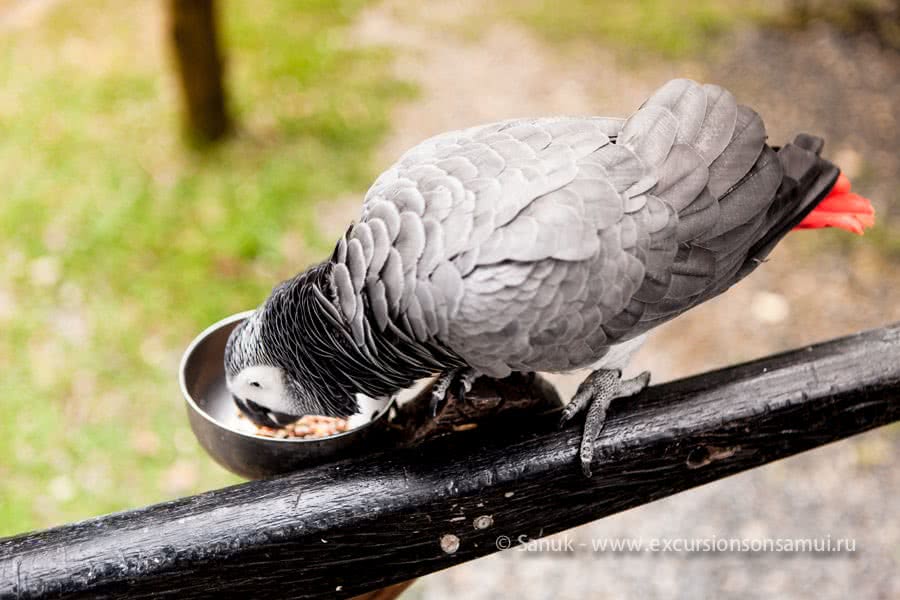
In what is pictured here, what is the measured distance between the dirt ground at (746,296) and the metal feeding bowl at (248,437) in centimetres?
119

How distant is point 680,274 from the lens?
1.45 metres

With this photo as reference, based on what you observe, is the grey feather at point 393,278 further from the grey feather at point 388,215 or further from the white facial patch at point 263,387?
the white facial patch at point 263,387

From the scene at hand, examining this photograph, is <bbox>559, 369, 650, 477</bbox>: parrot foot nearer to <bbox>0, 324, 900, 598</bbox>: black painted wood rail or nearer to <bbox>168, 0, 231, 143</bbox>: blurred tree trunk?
<bbox>0, 324, 900, 598</bbox>: black painted wood rail

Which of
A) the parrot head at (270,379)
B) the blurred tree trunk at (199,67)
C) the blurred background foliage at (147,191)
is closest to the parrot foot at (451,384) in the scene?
the parrot head at (270,379)

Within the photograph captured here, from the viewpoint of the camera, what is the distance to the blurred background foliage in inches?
112

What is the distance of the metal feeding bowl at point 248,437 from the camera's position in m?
1.39

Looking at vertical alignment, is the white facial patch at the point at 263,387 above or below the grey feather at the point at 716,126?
below

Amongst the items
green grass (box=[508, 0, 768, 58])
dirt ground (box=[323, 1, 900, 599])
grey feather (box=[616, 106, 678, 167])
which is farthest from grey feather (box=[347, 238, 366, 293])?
green grass (box=[508, 0, 768, 58])

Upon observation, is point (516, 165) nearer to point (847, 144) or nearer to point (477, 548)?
point (477, 548)

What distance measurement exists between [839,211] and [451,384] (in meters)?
0.79

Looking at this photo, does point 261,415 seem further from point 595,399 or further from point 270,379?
point 595,399

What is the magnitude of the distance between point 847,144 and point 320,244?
101 inches

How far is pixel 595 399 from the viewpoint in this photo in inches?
58.1

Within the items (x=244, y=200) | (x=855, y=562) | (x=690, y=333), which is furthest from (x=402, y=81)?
(x=855, y=562)
